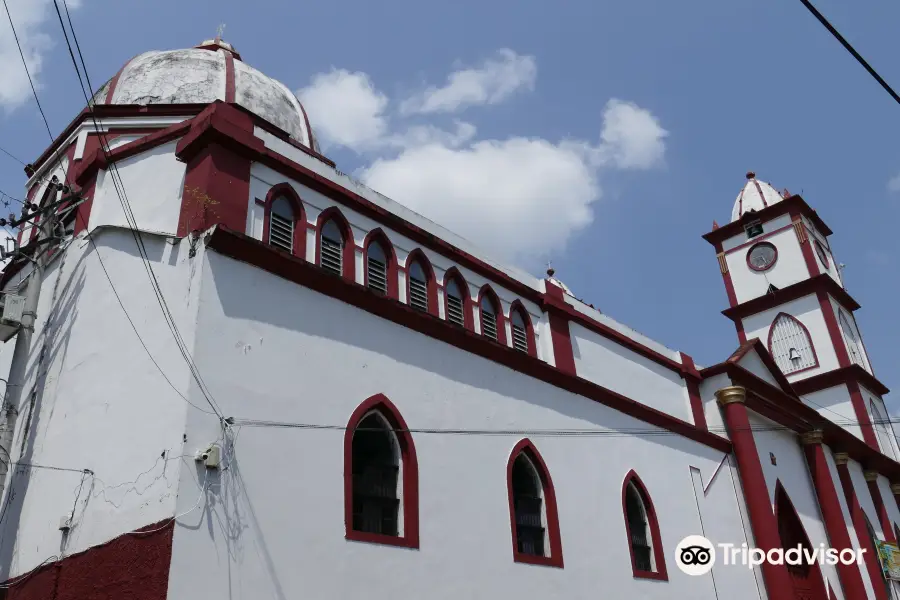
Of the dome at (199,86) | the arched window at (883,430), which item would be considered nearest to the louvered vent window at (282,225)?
the dome at (199,86)

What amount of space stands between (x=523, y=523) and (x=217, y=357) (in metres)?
4.86

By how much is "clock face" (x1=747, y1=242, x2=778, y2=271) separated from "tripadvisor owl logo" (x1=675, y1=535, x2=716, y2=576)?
632 inches

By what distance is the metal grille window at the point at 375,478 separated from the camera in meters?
8.79

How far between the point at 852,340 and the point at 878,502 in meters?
6.93

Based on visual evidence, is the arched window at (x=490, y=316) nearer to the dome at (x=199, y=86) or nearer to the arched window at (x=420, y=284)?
the arched window at (x=420, y=284)

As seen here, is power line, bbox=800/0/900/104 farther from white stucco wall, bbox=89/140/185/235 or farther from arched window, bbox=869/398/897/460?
arched window, bbox=869/398/897/460

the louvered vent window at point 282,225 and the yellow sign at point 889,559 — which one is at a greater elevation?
the louvered vent window at point 282,225

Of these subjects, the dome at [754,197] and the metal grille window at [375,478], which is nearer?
the metal grille window at [375,478]

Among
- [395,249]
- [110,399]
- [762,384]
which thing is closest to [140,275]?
[110,399]

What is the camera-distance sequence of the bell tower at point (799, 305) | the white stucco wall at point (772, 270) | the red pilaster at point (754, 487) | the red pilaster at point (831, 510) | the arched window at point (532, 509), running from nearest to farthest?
the arched window at point (532, 509)
the red pilaster at point (754, 487)
the red pilaster at point (831, 510)
the bell tower at point (799, 305)
the white stucco wall at point (772, 270)

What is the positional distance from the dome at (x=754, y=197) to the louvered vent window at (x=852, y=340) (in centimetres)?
464

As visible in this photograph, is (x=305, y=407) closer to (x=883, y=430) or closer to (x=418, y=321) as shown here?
(x=418, y=321)

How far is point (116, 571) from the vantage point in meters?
6.98
